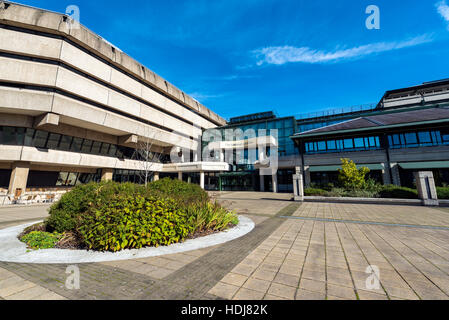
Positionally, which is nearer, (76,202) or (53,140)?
(76,202)

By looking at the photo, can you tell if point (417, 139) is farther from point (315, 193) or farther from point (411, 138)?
point (315, 193)

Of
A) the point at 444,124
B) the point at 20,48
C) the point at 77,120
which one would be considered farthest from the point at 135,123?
the point at 444,124

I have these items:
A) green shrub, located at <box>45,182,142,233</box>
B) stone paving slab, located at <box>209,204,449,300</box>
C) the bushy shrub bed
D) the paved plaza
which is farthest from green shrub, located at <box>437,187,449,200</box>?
green shrub, located at <box>45,182,142,233</box>

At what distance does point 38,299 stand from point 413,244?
350 inches

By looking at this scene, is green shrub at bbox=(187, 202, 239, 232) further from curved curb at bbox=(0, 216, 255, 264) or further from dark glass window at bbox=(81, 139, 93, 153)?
dark glass window at bbox=(81, 139, 93, 153)

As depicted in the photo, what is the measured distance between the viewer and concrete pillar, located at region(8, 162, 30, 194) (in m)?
20.8

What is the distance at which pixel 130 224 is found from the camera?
4.93m

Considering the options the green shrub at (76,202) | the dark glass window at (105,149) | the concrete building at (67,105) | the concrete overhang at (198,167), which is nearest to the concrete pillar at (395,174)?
the concrete overhang at (198,167)

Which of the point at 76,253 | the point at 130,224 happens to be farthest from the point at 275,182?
the point at 76,253

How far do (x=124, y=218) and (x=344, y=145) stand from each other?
90.2ft

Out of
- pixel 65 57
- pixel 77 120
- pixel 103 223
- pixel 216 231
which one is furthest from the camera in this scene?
pixel 77 120

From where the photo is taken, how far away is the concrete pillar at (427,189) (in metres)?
13.2

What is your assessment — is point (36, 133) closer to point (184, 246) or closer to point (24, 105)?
point (24, 105)
